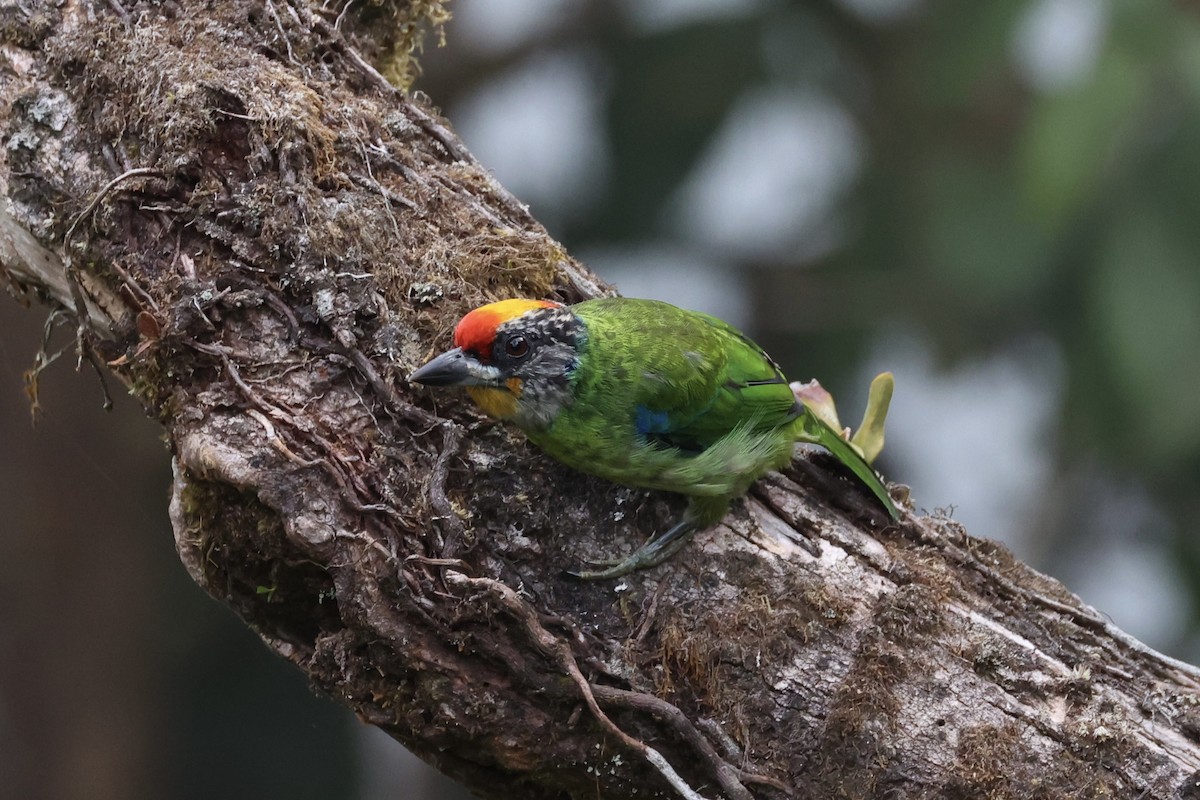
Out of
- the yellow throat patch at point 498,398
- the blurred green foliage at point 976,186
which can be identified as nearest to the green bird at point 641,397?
the yellow throat patch at point 498,398

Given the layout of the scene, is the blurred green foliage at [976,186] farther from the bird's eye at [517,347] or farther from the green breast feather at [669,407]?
the bird's eye at [517,347]

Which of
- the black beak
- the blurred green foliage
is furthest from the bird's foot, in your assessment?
the blurred green foliage

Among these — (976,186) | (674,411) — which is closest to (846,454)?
(674,411)

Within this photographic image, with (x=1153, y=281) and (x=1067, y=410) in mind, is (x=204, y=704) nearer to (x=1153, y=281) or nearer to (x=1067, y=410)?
(x=1067, y=410)

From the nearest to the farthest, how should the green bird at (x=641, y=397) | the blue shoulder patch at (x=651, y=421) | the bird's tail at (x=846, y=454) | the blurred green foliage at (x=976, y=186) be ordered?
1. the green bird at (x=641, y=397)
2. the blue shoulder patch at (x=651, y=421)
3. the bird's tail at (x=846, y=454)
4. the blurred green foliage at (x=976, y=186)

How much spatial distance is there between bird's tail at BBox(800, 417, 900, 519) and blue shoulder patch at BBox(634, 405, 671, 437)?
0.48 m

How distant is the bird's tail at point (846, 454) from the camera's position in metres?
3.32

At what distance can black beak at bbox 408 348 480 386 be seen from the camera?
2.81 m

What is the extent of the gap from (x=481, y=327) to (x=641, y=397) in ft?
1.74

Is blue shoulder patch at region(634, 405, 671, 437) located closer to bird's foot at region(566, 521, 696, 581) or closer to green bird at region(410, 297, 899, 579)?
green bird at region(410, 297, 899, 579)

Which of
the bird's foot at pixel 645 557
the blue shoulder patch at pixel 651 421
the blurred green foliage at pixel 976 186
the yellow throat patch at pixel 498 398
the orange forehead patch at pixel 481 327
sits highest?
the blurred green foliage at pixel 976 186

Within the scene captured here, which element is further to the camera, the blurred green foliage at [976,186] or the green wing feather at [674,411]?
the blurred green foliage at [976,186]

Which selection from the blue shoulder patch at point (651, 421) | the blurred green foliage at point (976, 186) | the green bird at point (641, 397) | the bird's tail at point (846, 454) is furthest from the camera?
the blurred green foliage at point (976, 186)

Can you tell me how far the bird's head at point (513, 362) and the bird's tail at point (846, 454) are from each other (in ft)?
2.63
